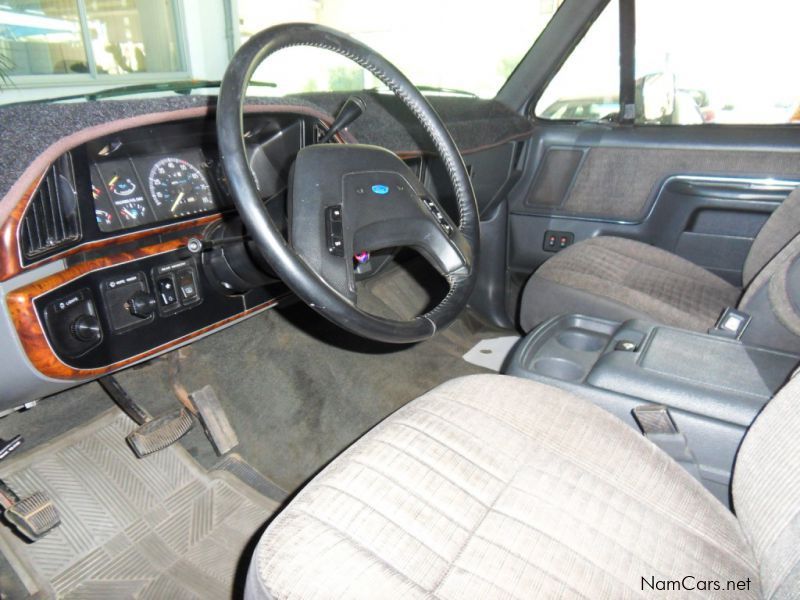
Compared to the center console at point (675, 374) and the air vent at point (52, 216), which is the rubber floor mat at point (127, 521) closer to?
the air vent at point (52, 216)

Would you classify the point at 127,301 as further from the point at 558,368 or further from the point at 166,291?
the point at 558,368

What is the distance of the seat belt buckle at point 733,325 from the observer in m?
1.29

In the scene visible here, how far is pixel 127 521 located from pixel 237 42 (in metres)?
5.14

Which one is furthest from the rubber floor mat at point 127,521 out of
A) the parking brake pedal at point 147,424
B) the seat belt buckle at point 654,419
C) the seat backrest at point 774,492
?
the seat backrest at point 774,492

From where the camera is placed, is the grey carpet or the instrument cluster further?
the grey carpet

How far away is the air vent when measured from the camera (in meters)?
0.86

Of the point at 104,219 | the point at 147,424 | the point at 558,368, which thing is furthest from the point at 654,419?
the point at 147,424

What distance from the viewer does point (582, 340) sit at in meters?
1.42

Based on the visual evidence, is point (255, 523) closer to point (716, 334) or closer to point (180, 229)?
point (180, 229)

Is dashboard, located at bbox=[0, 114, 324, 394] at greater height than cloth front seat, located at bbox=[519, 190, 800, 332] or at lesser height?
greater

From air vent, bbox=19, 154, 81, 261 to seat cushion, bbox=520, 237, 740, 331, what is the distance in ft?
4.13

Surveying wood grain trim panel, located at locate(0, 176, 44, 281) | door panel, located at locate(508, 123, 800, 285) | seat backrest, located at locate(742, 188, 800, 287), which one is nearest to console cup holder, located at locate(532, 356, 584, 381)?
seat backrest, located at locate(742, 188, 800, 287)

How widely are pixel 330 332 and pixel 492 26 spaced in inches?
56.3

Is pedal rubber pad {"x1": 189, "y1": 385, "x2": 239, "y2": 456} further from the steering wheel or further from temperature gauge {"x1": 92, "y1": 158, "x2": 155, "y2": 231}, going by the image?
the steering wheel
